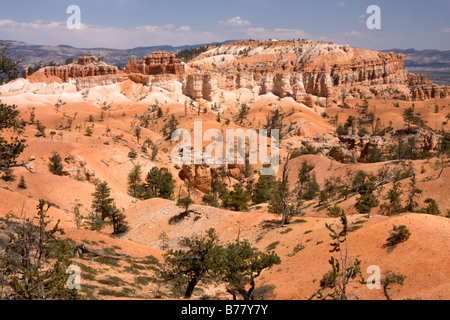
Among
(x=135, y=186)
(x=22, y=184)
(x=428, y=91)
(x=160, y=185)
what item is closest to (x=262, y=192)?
(x=160, y=185)

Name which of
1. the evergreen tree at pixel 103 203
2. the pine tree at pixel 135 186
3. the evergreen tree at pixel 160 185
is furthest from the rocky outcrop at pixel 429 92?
the evergreen tree at pixel 103 203

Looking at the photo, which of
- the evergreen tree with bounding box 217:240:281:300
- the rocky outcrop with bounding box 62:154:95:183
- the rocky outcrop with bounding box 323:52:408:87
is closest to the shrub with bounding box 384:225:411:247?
the evergreen tree with bounding box 217:240:281:300

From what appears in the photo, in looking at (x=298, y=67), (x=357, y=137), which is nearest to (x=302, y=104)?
(x=298, y=67)

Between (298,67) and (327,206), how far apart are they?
110 m

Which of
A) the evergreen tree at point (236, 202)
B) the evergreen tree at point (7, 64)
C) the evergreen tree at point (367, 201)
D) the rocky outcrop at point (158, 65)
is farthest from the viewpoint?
the rocky outcrop at point (158, 65)

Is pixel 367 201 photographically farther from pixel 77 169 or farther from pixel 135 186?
pixel 77 169

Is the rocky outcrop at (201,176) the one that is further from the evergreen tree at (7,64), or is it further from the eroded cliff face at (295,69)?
the eroded cliff face at (295,69)

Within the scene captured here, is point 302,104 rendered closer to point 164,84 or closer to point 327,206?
point 164,84

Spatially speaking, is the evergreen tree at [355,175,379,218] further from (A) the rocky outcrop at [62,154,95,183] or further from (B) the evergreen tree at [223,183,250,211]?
(A) the rocky outcrop at [62,154,95,183]

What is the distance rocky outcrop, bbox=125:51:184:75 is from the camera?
115562 millimetres

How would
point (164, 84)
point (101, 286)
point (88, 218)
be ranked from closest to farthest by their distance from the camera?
1. point (101, 286)
2. point (88, 218)
3. point (164, 84)

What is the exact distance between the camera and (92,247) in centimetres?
2472

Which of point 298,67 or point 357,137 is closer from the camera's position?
point 357,137

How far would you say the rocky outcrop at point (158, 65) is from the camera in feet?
379
